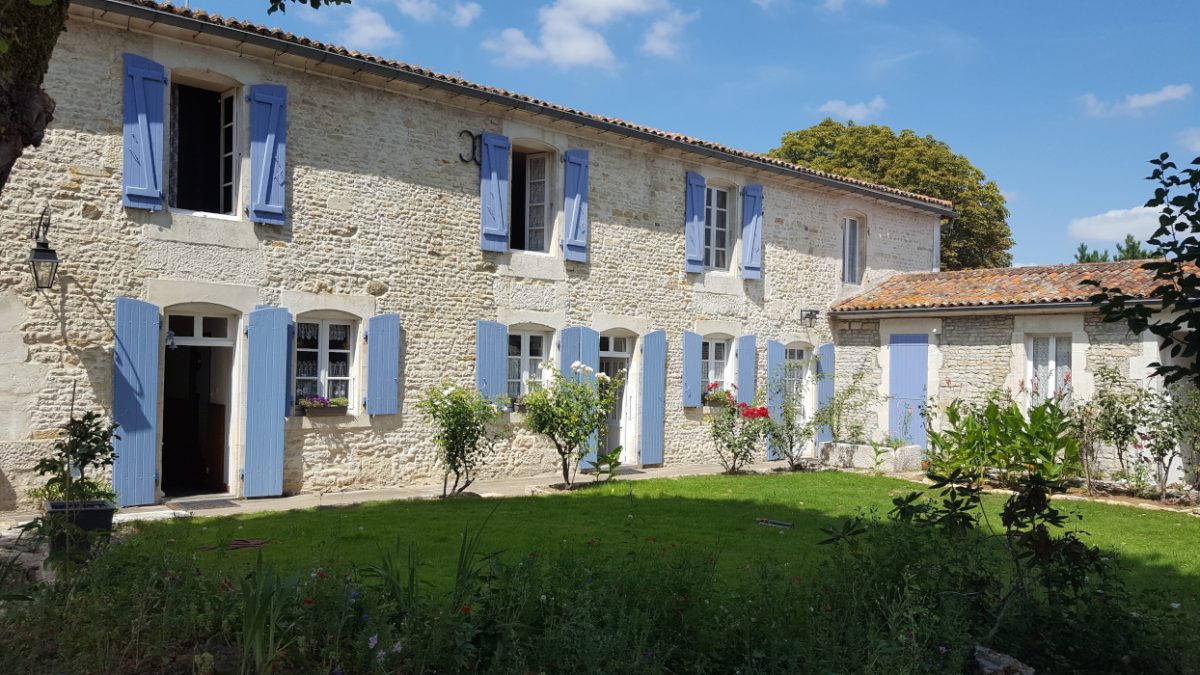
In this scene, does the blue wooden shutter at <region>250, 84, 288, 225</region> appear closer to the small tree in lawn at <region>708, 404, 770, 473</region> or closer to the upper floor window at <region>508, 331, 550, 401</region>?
the upper floor window at <region>508, 331, 550, 401</region>

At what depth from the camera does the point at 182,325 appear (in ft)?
31.6

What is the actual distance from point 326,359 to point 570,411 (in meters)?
2.91

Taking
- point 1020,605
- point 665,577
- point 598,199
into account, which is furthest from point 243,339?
point 1020,605

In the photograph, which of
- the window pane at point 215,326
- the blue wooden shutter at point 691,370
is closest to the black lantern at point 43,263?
the window pane at point 215,326

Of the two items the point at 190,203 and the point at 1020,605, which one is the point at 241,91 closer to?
the point at 190,203

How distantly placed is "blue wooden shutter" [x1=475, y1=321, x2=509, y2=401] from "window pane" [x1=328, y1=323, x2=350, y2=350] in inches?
63.9

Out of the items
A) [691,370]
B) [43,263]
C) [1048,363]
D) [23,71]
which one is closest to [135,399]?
[43,263]

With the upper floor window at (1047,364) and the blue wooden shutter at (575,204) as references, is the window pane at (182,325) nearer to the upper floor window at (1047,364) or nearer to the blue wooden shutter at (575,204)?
the blue wooden shutter at (575,204)

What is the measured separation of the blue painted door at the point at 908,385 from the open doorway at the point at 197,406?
10.3m

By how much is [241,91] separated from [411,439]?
429cm

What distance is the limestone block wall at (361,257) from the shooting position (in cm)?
848

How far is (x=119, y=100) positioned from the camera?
879 cm

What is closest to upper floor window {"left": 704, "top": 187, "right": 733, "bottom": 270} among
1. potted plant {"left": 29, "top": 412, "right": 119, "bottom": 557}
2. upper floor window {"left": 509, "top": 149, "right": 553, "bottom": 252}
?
upper floor window {"left": 509, "top": 149, "right": 553, "bottom": 252}

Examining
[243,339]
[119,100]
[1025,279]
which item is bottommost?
[243,339]
